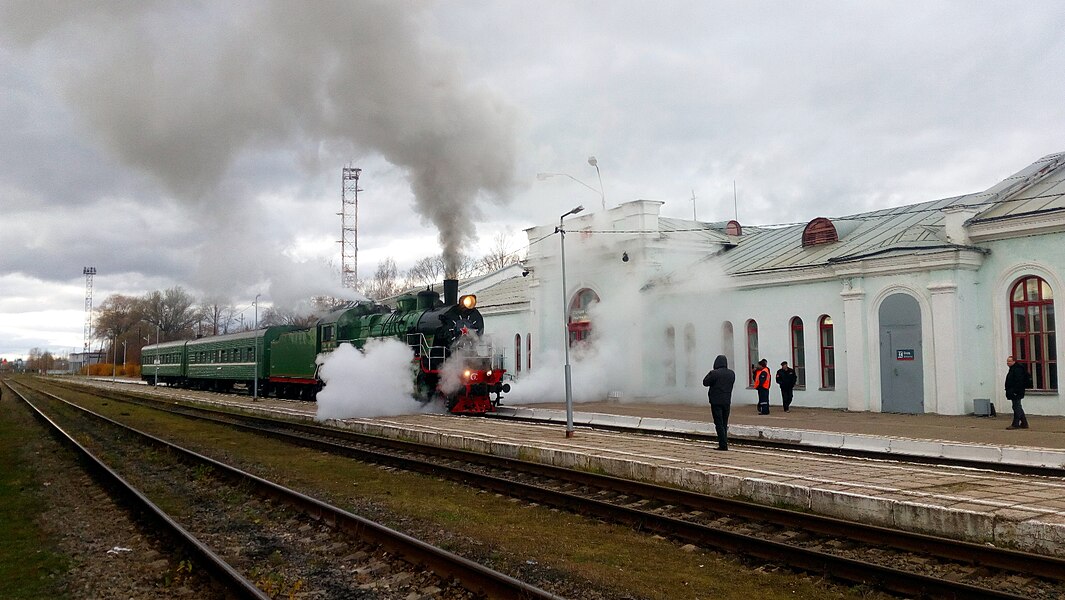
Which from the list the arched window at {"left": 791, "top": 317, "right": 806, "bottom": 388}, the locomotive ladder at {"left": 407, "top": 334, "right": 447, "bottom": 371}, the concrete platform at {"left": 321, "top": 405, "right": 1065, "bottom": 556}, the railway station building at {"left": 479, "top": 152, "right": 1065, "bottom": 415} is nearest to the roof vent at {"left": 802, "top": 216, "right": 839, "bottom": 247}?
the railway station building at {"left": 479, "top": 152, "right": 1065, "bottom": 415}

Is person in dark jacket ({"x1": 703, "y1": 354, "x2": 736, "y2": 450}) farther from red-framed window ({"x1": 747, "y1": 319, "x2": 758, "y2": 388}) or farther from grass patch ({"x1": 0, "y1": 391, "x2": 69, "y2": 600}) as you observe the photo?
red-framed window ({"x1": 747, "y1": 319, "x2": 758, "y2": 388})

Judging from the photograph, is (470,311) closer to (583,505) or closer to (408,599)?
(583,505)

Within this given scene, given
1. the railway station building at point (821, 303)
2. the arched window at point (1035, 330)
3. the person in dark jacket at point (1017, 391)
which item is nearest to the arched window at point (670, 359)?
the railway station building at point (821, 303)

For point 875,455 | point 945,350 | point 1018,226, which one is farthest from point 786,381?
point 875,455

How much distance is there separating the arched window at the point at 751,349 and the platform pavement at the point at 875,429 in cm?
217

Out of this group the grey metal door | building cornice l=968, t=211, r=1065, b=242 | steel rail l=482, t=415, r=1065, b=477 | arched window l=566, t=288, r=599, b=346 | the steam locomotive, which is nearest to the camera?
steel rail l=482, t=415, r=1065, b=477

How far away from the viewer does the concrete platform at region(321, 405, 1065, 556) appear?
293 inches

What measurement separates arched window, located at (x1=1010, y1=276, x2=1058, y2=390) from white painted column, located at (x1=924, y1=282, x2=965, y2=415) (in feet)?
4.59

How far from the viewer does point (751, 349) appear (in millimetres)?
25656

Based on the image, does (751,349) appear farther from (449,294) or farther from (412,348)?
(412,348)

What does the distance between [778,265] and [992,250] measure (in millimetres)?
6507

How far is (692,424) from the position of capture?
709 inches

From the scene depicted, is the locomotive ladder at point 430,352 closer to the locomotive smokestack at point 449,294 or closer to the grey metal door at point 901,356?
the locomotive smokestack at point 449,294

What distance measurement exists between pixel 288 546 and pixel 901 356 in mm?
17999
